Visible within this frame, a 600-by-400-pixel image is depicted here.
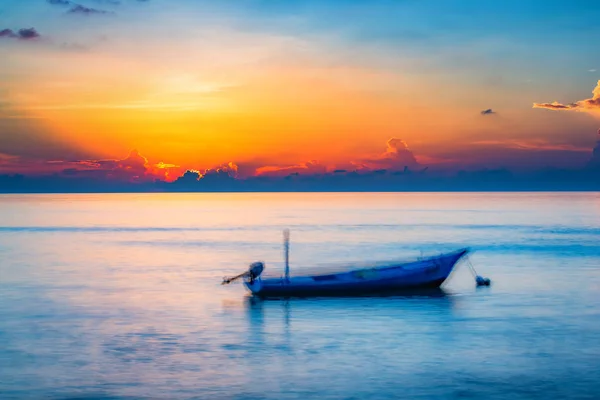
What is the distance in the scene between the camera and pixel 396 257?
67.1 meters

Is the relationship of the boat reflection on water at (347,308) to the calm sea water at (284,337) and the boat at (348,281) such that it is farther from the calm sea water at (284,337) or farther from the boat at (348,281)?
the boat at (348,281)

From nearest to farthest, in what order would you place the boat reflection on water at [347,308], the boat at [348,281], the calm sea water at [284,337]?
the calm sea water at [284,337] < the boat reflection on water at [347,308] < the boat at [348,281]

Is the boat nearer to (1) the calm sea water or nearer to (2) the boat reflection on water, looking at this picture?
(2) the boat reflection on water

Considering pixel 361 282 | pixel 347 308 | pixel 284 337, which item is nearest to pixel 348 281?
pixel 361 282

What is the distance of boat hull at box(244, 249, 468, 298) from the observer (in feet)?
123

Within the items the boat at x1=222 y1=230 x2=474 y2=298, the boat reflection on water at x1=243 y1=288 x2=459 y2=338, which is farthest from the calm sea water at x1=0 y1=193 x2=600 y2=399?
the boat at x1=222 y1=230 x2=474 y2=298

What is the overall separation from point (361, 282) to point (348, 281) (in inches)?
28.1

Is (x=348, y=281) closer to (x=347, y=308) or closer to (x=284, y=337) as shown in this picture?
(x=347, y=308)

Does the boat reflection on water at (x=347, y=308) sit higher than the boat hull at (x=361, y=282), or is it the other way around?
the boat hull at (x=361, y=282)

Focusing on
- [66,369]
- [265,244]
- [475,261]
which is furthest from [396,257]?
[66,369]

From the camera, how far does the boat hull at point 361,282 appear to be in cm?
3750

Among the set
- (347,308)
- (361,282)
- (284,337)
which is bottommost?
(284,337)

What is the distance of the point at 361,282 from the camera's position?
125ft

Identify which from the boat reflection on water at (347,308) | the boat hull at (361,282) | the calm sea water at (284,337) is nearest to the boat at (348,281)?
the boat hull at (361,282)
